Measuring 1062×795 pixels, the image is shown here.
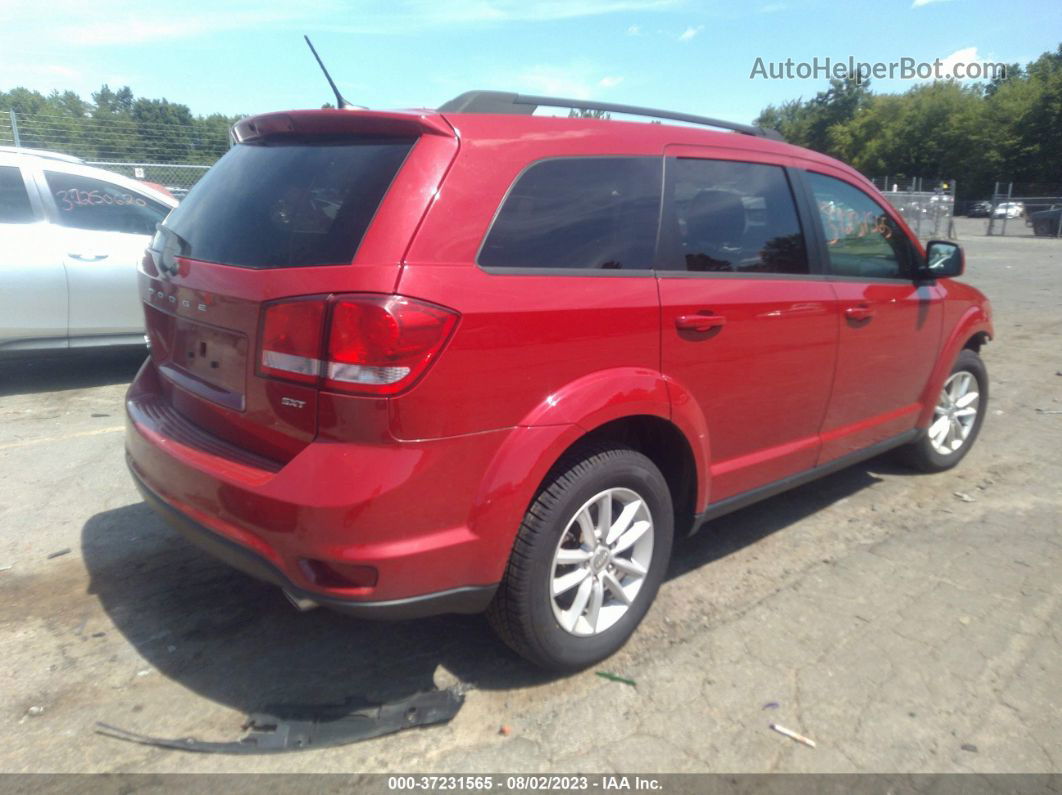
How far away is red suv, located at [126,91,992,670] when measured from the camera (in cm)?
225

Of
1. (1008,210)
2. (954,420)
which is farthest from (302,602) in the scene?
(1008,210)

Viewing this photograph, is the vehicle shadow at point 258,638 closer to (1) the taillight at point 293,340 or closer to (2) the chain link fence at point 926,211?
(1) the taillight at point 293,340

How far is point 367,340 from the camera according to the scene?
219 cm

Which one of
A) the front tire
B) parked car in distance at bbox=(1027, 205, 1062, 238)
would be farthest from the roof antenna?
parked car in distance at bbox=(1027, 205, 1062, 238)

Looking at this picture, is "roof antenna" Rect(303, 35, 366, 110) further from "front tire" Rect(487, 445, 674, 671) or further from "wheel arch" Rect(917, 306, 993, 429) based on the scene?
"wheel arch" Rect(917, 306, 993, 429)

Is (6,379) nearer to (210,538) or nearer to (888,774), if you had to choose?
(210,538)

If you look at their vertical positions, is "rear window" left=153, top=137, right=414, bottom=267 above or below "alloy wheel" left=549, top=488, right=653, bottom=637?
above

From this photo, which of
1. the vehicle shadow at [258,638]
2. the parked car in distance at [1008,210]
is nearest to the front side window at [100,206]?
the vehicle shadow at [258,638]

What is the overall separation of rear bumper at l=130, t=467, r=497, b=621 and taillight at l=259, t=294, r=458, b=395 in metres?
0.58

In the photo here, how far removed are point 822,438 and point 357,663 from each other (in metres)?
2.28

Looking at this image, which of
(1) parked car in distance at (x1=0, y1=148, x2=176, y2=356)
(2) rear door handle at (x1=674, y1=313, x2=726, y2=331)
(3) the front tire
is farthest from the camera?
(1) parked car in distance at (x1=0, y1=148, x2=176, y2=356)

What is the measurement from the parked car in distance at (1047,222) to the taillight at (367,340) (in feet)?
120

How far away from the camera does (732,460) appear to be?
10.9 feet

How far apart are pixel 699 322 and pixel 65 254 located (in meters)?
5.23
